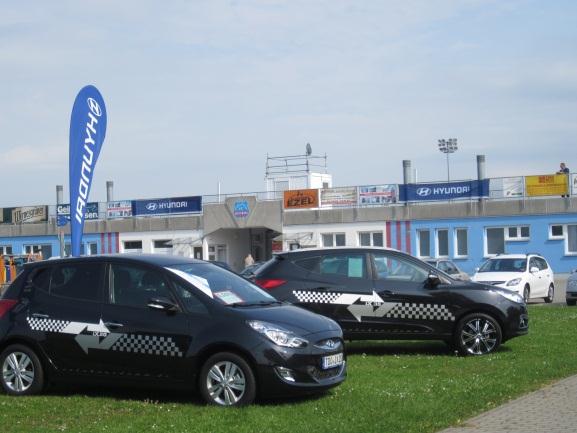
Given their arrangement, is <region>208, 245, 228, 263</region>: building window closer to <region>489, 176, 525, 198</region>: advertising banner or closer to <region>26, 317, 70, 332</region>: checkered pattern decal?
<region>489, 176, 525, 198</region>: advertising banner

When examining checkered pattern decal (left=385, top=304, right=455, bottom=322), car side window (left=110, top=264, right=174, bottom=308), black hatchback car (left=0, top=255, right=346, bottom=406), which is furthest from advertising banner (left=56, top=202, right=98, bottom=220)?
car side window (left=110, top=264, right=174, bottom=308)

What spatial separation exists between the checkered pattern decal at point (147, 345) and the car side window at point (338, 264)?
15.9 feet

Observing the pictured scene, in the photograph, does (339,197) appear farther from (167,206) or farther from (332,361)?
(332,361)

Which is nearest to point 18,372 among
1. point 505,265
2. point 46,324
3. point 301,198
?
point 46,324

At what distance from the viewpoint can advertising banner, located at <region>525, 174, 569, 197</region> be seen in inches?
1745

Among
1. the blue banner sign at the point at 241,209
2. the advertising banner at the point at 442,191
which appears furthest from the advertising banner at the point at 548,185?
the blue banner sign at the point at 241,209

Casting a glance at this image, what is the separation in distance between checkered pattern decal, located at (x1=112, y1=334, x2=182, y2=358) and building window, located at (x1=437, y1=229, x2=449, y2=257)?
1506 inches

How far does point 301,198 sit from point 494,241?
10775 mm

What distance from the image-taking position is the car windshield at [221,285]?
10336mm

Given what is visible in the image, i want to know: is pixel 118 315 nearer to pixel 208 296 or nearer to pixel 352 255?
pixel 208 296

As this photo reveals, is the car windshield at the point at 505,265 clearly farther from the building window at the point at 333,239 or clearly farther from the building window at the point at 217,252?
the building window at the point at 217,252

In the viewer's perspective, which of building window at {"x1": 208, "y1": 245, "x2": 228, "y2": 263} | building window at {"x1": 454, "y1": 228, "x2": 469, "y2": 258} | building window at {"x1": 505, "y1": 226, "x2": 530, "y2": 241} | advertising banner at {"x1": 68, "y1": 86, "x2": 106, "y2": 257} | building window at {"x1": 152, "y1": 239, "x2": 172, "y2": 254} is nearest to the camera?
advertising banner at {"x1": 68, "y1": 86, "x2": 106, "y2": 257}

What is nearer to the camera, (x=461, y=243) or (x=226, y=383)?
(x=226, y=383)

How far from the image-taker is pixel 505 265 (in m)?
28.7
